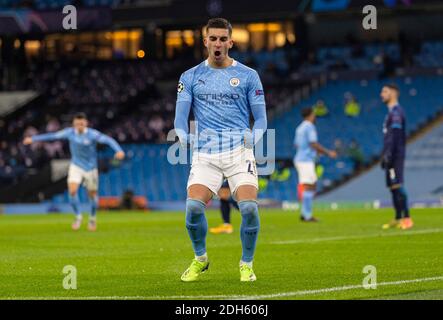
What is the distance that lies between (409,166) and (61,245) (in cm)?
2512

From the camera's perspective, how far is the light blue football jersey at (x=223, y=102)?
485 inches

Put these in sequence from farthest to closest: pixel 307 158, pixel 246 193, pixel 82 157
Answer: pixel 307 158
pixel 82 157
pixel 246 193

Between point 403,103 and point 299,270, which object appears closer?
point 299,270

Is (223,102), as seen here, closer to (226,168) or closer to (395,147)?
(226,168)

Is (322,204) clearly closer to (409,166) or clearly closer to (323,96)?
(409,166)

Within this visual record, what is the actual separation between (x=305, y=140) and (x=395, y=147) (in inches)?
193

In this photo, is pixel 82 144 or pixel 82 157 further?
pixel 82 157

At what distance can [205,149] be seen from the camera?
1241 cm

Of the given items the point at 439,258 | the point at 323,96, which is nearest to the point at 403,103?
the point at 323,96

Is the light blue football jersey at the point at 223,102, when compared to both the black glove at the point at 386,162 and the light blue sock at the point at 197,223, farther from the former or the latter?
the black glove at the point at 386,162

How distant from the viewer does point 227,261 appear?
50.2ft
